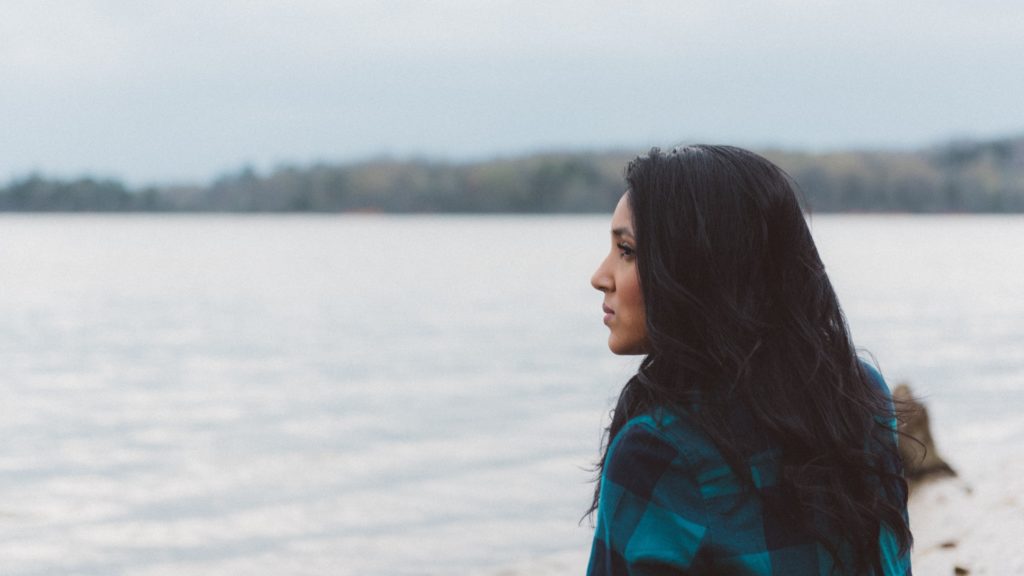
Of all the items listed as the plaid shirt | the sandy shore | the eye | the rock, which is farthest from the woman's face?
the rock

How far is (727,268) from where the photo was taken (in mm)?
2043

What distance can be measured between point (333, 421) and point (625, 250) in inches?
535

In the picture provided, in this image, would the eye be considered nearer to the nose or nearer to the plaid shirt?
the nose

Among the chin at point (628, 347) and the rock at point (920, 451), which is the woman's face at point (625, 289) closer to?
the chin at point (628, 347)

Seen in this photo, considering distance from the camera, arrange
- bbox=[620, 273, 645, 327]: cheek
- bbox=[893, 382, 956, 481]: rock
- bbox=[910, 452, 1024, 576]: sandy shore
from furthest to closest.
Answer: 1. bbox=[893, 382, 956, 481]: rock
2. bbox=[910, 452, 1024, 576]: sandy shore
3. bbox=[620, 273, 645, 327]: cheek

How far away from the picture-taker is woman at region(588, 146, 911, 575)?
194cm

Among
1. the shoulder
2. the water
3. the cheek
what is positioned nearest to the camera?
the shoulder

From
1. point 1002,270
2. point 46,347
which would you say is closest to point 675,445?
point 46,347

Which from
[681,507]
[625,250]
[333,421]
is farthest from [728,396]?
[333,421]

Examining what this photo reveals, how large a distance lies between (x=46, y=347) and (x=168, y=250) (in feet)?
236

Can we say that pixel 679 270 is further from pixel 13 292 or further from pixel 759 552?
pixel 13 292

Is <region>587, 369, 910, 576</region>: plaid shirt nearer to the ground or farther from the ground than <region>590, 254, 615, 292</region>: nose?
nearer to the ground

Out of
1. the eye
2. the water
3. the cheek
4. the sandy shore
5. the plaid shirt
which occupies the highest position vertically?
the eye

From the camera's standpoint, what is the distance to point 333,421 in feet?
50.5
